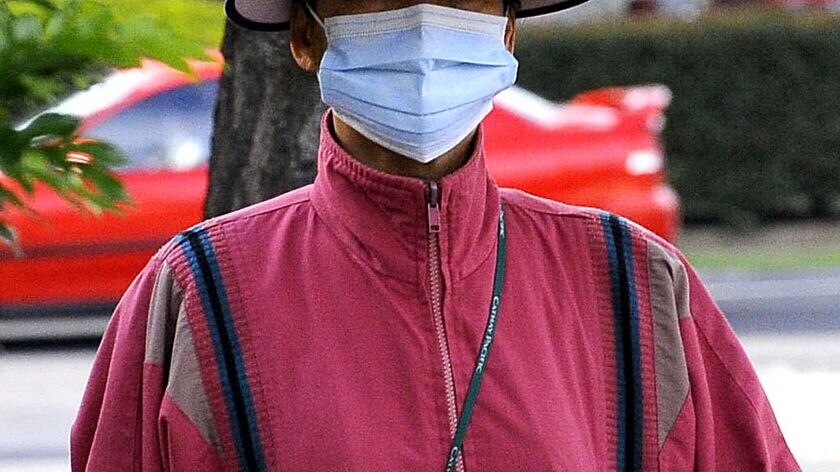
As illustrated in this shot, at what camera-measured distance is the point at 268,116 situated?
116 inches

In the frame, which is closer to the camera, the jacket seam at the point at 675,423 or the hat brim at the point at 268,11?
the jacket seam at the point at 675,423

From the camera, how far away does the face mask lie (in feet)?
6.56

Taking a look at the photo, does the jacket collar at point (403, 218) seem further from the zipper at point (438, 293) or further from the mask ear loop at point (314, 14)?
the mask ear loop at point (314, 14)

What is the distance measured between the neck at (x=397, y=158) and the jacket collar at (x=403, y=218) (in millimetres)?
42

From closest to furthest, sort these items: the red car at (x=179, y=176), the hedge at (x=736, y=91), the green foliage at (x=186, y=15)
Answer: the green foliage at (x=186, y=15)
the red car at (x=179, y=176)
the hedge at (x=736, y=91)

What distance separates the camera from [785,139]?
1301 cm

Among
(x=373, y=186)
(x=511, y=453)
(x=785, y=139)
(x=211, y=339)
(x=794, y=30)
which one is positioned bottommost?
(x=785, y=139)

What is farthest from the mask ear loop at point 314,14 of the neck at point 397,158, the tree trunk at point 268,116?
the tree trunk at point 268,116

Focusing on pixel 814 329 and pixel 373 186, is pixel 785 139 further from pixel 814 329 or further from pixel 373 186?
pixel 373 186

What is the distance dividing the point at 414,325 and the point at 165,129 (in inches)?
254

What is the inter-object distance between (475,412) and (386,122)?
0.36 metres

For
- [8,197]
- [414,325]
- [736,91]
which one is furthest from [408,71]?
[736,91]

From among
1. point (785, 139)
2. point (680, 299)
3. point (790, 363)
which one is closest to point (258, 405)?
point (680, 299)

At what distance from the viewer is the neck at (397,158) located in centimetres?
198
